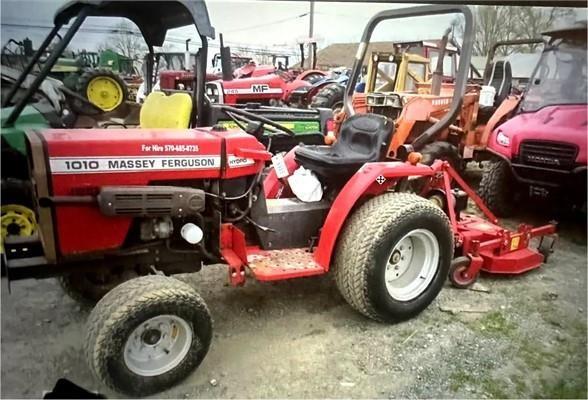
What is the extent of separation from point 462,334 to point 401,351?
37 centimetres

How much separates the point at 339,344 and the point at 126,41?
1973 mm

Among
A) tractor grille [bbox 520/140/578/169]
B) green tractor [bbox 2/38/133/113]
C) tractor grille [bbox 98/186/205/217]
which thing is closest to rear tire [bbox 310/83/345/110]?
green tractor [bbox 2/38/133/113]

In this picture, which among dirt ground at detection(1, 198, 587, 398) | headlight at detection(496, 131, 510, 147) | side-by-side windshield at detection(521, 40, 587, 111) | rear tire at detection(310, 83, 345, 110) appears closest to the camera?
dirt ground at detection(1, 198, 587, 398)

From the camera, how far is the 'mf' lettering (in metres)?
7.08

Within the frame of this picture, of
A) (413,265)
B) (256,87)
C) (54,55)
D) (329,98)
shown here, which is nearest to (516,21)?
(413,265)

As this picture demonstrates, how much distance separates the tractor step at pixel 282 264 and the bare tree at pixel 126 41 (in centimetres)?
128

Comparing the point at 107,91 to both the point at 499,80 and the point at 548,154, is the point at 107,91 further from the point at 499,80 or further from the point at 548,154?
the point at 548,154

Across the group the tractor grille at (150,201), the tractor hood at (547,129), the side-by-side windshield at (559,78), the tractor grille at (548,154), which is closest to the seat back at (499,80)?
the side-by-side windshield at (559,78)

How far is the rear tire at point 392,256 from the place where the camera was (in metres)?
2.25

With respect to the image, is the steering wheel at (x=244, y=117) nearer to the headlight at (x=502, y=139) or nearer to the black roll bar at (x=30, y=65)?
the black roll bar at (x=30, y=65)

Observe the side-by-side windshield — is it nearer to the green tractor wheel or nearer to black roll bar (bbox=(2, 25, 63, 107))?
black roll bar (bbox=(2, 25, 63, 107))

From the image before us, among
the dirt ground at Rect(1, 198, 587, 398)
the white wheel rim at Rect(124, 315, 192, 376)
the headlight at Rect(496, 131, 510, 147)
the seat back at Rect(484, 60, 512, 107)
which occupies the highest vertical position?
the seat back at Rect(484, 60, 512, 107)

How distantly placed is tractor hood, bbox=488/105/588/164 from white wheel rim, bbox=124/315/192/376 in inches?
118

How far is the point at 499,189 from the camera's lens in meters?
4.19
